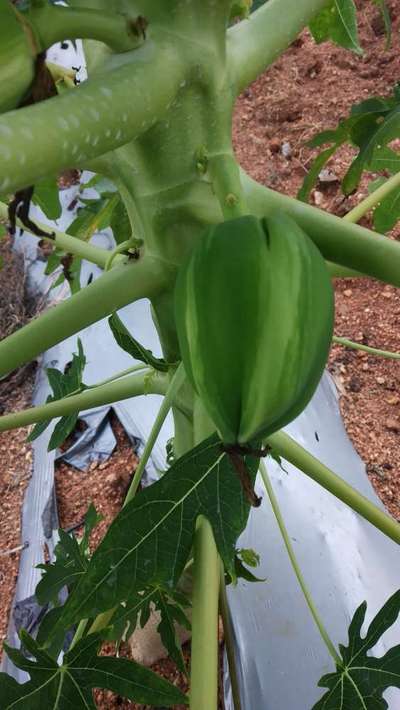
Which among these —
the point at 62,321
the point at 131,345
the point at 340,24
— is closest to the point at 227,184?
the point at 62,321

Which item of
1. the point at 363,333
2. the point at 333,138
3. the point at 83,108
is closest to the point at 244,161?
the point at 363,333

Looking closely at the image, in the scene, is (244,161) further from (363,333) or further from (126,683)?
(126,683)

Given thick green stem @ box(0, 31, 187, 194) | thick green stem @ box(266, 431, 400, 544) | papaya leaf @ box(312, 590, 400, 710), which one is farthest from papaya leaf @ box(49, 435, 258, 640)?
thick green stem @ box(0, 31, 187, 194)

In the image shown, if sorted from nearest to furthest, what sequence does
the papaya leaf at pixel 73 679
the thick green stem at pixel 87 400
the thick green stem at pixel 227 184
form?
the thick green stem at pixel 227 184
the papaya leaf at pixel 73 679
the thick green stem at pixel 87 400

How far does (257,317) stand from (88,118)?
0.53 ft

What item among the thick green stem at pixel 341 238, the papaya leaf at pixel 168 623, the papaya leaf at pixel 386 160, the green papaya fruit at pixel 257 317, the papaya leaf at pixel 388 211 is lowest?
the papaya leaf at pixel 168 623

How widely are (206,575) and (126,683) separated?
0.54 feet

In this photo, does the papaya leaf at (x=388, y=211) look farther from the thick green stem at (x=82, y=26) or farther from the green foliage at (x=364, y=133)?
the thick green stem at (x=82, y=26)

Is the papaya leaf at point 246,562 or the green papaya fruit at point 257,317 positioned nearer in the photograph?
the green papaya fruit at point 257,317

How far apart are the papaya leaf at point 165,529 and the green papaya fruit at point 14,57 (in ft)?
1.35

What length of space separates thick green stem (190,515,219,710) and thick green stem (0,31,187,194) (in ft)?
1.63

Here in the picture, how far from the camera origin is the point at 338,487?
2.49ft

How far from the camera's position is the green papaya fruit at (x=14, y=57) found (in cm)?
34

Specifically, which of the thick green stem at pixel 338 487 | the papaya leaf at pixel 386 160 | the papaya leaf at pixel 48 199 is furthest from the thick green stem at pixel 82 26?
the papaya leaf at pixel 386 160
